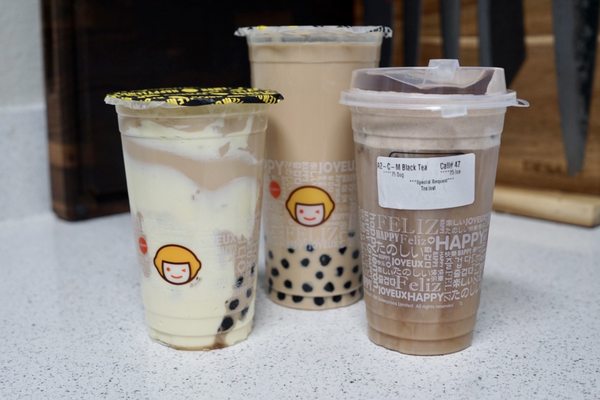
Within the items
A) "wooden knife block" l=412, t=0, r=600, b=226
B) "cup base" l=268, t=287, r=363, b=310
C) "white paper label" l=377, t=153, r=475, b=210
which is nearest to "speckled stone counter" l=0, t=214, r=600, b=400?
"cup base" l=268, t=287, r=363, b=310

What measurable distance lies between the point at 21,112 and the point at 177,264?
1.97 feet

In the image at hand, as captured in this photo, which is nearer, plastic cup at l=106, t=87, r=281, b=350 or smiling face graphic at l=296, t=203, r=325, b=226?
plastic cup at l=106, t=87, r=281, b=350

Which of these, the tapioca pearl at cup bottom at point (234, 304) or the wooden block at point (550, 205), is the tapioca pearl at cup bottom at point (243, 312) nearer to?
the tapioca pearl at cup bottom at point (234, 304)

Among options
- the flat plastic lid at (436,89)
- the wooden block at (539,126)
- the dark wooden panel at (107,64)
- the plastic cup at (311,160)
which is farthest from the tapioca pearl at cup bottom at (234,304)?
the wooden block at (539,126)

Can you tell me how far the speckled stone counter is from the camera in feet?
1.89

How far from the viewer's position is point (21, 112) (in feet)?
3.57

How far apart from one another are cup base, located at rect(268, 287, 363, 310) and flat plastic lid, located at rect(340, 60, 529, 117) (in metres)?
0.24

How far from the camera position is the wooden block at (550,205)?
1.06m

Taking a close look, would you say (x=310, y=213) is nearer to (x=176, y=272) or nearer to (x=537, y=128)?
(x=176, y=272)

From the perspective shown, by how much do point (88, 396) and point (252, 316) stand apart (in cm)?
18

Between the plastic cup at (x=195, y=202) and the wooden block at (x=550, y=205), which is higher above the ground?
the plastic cup at (x=195, y=202)

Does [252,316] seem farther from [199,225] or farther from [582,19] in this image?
[582,19]

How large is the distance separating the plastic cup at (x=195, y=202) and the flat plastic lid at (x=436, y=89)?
0.10m

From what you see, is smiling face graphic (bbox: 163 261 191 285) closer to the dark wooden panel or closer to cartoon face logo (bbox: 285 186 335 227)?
cartoon face logo (bbox: 285 186 335 227)
